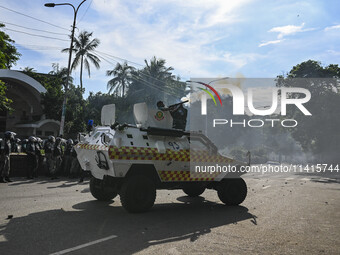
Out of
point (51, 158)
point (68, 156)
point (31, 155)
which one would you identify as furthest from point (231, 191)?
point (31, 155)

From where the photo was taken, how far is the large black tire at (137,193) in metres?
6.35

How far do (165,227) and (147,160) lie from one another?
1.63m

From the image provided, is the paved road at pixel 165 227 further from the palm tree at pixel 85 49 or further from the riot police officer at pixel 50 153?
the palm tree at pixel 85 49

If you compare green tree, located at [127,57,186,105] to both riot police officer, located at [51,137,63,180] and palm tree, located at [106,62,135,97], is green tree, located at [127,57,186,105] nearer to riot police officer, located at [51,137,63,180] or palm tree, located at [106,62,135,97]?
palm tree, located at [106,62,135,97]

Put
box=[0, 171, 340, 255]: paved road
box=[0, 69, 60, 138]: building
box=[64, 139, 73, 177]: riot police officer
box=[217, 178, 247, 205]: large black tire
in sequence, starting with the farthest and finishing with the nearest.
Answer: box=[0, 69, 60, 138]: building, box=[64, 139, 73, 177]: riot police officer, box=[217, 178, 247, 205]: large black tire, box=[0, 171, 340, 255]: paved road

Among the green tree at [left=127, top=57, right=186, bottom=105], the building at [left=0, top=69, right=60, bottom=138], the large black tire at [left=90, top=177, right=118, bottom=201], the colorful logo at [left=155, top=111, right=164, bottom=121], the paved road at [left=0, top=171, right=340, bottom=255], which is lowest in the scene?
the paved road at [left=0, top=171, right=340, bottom=255]

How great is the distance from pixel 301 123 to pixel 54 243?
38433 millimetres

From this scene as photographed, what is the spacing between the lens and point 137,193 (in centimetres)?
650

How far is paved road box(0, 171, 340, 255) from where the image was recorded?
438cm

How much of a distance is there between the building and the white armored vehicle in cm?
2097

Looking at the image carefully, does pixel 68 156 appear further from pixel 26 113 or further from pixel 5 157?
pixel 26 113

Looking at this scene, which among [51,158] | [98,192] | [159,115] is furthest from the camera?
[51,158]

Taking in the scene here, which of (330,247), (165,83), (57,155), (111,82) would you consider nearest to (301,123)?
(165,83)

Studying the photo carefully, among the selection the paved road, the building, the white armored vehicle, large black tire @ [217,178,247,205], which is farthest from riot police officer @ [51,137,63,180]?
the building
